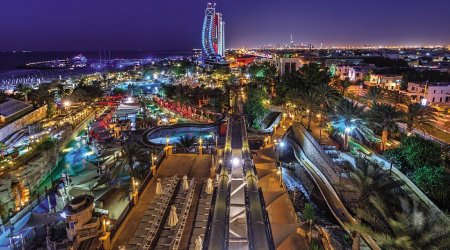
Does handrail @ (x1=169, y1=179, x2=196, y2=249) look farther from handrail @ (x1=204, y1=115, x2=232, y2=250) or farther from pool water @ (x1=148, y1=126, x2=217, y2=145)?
pool water @ (x1=148, y1=126, x2=217, y2=145)

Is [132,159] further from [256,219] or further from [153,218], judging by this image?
[256,219]

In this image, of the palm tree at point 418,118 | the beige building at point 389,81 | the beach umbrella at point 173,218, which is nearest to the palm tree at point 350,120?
the palm tree at point 418,118

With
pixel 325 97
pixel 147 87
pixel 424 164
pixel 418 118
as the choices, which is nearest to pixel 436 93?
pixel 325 97

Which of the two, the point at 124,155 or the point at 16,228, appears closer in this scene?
the point at 16,228

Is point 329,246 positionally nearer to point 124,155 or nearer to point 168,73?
point 124,155

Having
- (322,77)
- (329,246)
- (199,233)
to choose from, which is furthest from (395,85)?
(199,233)

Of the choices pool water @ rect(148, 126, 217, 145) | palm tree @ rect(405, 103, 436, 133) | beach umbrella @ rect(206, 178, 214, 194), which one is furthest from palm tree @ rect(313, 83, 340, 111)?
beach umbrella @ rect(206, 178, 214, 194)

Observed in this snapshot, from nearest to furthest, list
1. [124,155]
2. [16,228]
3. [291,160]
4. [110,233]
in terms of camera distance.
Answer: [110,233], [16,228], [124,155], [291,160]
